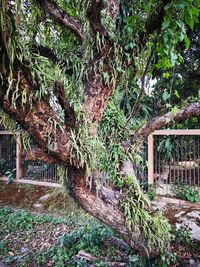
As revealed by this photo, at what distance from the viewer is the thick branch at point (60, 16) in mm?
2117

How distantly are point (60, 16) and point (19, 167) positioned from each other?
4223mm

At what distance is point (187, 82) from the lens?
16.0ft

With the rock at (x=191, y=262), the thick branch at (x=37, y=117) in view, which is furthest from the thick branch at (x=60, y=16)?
the rock at (x=191, y=262)

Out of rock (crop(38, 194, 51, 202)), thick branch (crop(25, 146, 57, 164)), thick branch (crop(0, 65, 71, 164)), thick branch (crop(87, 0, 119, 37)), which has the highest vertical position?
thick branch (crop(87, 0, 119, 37))

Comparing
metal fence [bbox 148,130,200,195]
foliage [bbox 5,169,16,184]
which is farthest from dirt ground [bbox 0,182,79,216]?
metal fence [bbox 148,130,200,195]

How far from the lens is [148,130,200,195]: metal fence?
13.2 ft

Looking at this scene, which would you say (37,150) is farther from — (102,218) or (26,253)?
(26,253)

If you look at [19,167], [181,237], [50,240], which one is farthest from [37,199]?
[181,237]

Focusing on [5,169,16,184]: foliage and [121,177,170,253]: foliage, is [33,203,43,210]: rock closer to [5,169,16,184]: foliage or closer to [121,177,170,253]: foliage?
[5,169,16,184]: foliage

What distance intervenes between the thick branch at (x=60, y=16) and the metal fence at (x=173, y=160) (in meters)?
2.61

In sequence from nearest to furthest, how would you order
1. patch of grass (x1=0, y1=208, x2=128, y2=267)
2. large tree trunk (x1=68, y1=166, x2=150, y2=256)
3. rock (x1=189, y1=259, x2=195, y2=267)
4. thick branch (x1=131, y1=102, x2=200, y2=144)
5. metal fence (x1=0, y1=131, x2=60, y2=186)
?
large tree trunk (x1=68, y1=166, x2=150, y2=256) < thick branch (x1=131, y1=102, x2=200, y2=144) < rock (x1=189, y1=259, x2=195, y2=267) < patch of grass (x1=0, y1=208, x2=128, y2=267) < metal fence (x1=0, y1=131, x2=60, y2=186)

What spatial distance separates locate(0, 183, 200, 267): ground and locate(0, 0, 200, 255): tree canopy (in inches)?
20.0

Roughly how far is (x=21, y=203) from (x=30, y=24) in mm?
3694

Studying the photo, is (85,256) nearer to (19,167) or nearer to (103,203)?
(103,203)
